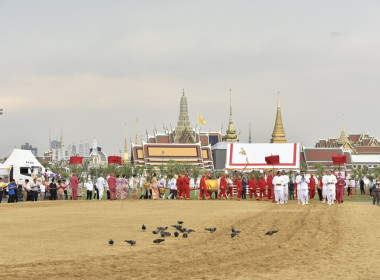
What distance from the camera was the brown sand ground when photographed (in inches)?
433

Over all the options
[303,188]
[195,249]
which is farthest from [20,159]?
[195,249]

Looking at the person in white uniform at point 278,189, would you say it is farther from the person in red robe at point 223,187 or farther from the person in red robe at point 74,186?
the person in red robe at point 74,186

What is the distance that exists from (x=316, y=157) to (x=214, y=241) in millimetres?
98570

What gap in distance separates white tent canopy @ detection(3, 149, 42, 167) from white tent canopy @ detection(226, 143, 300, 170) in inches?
768

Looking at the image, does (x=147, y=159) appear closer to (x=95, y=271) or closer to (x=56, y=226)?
(x=56, y=226)

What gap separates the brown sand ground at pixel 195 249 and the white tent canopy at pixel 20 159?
21144 mm

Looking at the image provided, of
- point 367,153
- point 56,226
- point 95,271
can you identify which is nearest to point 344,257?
point 95,271

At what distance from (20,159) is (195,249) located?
31.4 meters

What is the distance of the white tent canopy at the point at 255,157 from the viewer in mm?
58438

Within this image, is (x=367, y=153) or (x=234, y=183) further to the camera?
(x=367, y=153)

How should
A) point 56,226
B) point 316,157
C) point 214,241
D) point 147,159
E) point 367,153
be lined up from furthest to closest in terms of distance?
point 367,153, point 316,157, point 147,159, point 56,226, point 214,241

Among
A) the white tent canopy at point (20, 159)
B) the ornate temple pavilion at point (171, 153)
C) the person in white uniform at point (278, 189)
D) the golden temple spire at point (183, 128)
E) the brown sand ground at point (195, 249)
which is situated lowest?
the brown sand ground at point (195, 249)

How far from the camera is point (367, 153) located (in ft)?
435

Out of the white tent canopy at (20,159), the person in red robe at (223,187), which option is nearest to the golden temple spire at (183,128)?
the white tent canopy at (20,159)
